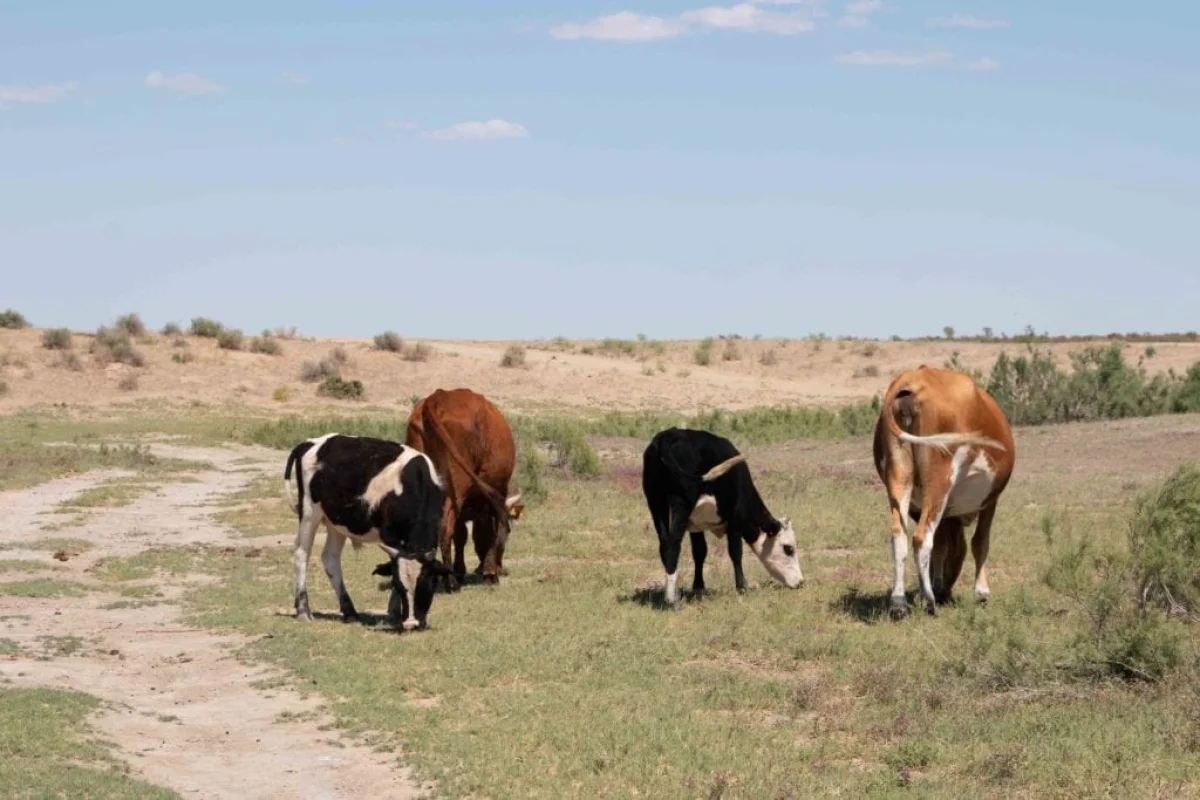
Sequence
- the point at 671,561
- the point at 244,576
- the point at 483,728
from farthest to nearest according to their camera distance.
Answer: the point at 244,576 < the point at 671,561 < the point at 483,728

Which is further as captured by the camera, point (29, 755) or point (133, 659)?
point (133, 659)

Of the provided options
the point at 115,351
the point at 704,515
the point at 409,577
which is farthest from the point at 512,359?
the point at 409,577

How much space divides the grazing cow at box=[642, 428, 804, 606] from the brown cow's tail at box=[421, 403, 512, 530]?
1633 millimetres

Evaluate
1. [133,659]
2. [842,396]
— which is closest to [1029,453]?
[133,659]

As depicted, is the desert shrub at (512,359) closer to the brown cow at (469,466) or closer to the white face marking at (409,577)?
the brown cow at (469,466)

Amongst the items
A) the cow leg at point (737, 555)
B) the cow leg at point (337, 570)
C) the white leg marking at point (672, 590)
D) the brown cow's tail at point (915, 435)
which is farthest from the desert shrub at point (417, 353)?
the brown cow's tail at point (915, 435)

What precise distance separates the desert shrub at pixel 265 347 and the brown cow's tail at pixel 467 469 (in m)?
41.4

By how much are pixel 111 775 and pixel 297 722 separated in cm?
170

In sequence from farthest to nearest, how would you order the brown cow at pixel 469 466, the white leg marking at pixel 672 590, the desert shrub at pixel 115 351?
the desert shrub at pixel 115 351 → the brown cow at pixel 469 466 → the white leg marking at pixel 672 590

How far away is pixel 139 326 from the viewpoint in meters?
57.3

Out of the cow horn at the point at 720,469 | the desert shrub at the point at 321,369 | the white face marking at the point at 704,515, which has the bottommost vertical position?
the white face marking at the point at 704,515

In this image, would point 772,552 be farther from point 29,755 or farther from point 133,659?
point 29,755

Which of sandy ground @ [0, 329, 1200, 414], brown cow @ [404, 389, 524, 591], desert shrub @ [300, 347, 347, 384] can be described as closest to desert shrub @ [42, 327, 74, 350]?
sandy ground @ [0, 329, 1200, 414]

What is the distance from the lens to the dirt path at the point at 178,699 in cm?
940
